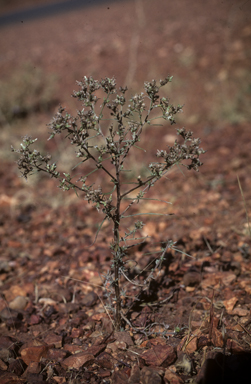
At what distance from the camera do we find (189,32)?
803cm

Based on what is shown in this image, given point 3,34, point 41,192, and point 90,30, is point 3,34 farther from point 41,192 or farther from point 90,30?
point 41,192

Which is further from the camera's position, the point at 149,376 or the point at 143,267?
the point at 143,267

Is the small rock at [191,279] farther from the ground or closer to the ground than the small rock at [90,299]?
farther from the ground

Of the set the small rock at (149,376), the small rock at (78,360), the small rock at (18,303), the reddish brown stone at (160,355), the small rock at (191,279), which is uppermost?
the small rock at (191,279)

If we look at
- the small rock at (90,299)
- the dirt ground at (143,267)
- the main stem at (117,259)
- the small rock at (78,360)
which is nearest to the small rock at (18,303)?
the dirt ground at (143,267)

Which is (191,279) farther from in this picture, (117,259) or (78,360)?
(78,360)

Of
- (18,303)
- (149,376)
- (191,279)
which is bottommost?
(149,376)

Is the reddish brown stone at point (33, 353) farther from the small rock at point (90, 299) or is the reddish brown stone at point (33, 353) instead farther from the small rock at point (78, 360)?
the small rock at point (90, 299)

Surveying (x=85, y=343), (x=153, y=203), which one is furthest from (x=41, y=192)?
(x=85, y=343)

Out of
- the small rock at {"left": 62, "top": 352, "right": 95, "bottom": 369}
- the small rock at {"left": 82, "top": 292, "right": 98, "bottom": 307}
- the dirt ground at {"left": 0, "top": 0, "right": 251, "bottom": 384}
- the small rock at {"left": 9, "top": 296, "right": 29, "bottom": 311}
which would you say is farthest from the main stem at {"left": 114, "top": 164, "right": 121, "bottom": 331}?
the small rock at {"left": 9, "top": 296, "right": 29, "bottom": 311}

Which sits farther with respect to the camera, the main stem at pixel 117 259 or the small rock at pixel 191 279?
the small rock at pixel 191 279

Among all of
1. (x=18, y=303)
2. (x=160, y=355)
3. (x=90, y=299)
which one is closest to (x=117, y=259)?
(x=160, y=355)

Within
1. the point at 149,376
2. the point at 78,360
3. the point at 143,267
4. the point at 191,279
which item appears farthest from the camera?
the point at 143,267

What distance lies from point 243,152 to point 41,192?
8.21 ft
